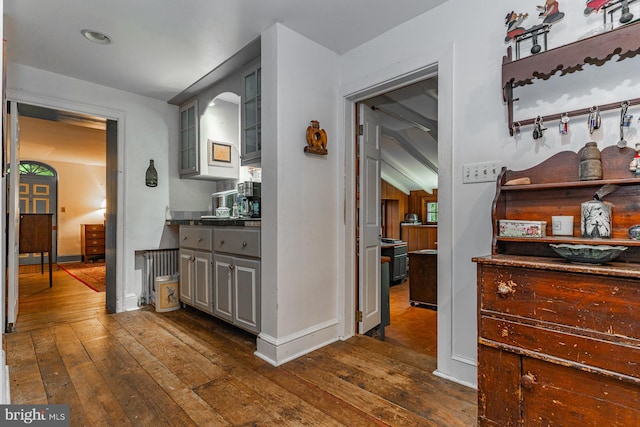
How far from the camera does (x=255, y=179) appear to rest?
3.53 m

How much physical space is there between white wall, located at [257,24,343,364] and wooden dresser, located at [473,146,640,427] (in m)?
1.21

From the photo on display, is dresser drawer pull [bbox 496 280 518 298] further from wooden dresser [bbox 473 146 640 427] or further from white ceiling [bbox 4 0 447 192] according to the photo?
white ceiling [bbox 4 0 447 192]

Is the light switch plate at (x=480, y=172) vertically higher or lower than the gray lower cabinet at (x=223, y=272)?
higher

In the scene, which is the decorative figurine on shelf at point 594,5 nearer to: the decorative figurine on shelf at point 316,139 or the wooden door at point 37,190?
the decorative figurine on shelf at point 316,139

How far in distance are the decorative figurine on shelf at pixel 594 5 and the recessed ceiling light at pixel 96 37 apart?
2894mm

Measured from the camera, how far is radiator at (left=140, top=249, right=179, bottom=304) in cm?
355

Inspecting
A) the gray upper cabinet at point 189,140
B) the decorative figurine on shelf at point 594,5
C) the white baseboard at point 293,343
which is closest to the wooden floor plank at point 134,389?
the white baseboard at point 293,343

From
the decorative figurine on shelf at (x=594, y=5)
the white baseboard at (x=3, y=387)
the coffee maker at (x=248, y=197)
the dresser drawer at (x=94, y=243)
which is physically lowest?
the white baseboard at (x=3, y=387)

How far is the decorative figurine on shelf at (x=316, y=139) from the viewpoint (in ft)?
7.67

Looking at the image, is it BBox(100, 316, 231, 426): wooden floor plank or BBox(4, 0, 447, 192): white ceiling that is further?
BBox(4, 0, 447, 192): white ceiling

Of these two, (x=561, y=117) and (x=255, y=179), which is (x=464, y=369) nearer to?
(x=561, y=117)

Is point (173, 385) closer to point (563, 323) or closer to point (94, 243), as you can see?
point (563, 323)

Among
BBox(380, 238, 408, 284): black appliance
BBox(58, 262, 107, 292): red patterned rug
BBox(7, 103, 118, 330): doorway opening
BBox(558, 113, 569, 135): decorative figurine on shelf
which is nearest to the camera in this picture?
BBox(558, 113, 569, 135): decorative figurine on shelf

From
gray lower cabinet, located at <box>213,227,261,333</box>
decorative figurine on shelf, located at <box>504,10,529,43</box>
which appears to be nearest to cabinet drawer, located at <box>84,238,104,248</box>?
gray lower cabinet, located at <box>213,227,261,333</box>
